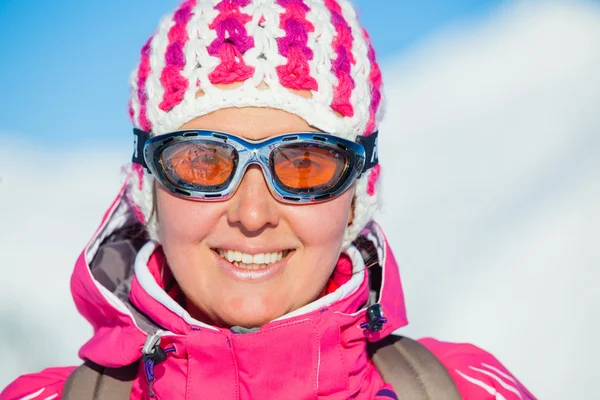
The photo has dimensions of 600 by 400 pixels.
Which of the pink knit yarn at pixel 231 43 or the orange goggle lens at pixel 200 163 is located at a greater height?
the pink knit yarn at pixel 231 43

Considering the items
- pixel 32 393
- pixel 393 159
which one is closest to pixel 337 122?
pixel 32 393

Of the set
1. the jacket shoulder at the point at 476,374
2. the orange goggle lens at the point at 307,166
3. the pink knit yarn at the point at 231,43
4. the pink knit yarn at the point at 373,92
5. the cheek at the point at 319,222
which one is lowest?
the jacket shoulder at the point at 476,374

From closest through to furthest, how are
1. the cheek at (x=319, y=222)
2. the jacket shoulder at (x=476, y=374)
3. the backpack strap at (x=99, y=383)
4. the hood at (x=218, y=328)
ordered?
the hood at (x=218, y=328) → the cheek at (x=319, y=222) → the backpack strap at (x=99, y=383) → the jacket shoulder at (x=476, y=374)

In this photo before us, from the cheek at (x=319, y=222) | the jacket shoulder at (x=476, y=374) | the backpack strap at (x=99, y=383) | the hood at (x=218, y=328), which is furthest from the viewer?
the jacket shoulder at (x=476, y=374)

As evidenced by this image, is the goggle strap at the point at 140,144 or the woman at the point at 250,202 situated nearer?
the woman at the point at 250,202

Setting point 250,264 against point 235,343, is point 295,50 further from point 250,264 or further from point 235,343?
point 235,343

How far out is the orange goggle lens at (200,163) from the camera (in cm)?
191

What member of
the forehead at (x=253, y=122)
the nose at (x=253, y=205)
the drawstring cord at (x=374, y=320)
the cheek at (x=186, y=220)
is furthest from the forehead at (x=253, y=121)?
the drawstring cord at (x=374, y=320)

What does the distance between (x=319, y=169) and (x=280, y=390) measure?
0.69 metres

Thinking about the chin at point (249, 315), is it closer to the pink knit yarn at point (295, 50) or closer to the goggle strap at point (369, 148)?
the goggle strap at point (369, 148)

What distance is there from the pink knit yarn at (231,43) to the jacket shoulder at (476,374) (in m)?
1.33

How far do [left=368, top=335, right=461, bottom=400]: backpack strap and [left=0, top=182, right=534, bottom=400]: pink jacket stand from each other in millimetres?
54

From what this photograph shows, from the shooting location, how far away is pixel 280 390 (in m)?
1.89

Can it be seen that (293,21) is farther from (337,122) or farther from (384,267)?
(384,267)
